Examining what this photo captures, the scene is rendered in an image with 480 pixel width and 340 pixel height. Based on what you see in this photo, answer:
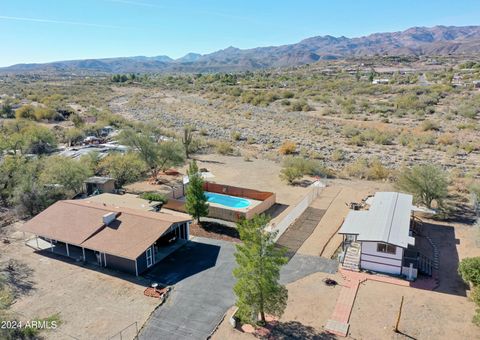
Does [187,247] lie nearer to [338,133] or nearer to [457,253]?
[457,253]

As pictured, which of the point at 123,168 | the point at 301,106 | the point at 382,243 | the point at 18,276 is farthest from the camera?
the point at 301,106

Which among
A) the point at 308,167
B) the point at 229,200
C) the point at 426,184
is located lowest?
the point at 229,200

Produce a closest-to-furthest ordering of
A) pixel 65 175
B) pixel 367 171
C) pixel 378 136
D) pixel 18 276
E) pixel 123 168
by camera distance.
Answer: pixel 18 276 < pixel 65 175 < pixel 123 168 < pixel 367 171 < pixel 378 136

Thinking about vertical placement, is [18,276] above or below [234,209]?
below

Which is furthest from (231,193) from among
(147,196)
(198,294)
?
(198,294)

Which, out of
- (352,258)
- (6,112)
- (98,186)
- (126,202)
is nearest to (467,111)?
(352,258)

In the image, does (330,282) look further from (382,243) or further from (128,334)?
(128,334)
